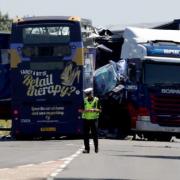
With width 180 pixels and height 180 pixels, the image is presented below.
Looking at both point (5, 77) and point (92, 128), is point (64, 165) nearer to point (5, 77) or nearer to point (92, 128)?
point (92, 128)

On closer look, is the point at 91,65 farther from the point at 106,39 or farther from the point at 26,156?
the point at 26,156

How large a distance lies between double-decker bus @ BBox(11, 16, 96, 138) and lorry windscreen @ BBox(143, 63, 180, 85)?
7.51 ft

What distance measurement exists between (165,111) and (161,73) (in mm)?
1887

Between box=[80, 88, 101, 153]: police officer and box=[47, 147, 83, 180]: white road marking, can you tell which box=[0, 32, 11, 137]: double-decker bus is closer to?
box=[47, 147, 83, 180]: white road marking

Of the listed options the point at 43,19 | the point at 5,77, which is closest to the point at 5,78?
the point at 5,77

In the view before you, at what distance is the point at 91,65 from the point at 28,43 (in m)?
2.89

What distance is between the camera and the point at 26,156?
24.1 m

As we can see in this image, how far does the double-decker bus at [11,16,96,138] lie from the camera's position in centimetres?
3328

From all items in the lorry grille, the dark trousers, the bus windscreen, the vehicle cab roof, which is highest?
the vehicle cab roof

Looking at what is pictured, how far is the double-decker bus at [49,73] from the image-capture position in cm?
3328

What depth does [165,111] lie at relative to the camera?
35094 mm

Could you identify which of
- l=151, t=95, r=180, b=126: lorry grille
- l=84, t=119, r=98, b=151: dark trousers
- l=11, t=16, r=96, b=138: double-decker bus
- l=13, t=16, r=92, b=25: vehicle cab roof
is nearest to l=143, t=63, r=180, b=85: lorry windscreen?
l=151, t=95, r=180, b=126: lorry grille

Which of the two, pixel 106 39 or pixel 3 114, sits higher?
pixel 106 39

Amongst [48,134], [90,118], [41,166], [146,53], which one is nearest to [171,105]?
[146,53]
